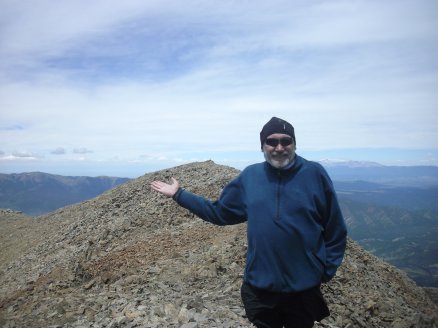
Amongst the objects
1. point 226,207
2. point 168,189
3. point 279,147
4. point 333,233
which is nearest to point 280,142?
point 279,147

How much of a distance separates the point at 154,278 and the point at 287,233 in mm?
9832

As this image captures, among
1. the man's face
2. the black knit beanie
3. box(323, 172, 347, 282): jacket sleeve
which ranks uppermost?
the black knit beanie

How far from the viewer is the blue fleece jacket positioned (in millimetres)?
5461

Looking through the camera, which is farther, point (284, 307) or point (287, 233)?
point (284, 307)

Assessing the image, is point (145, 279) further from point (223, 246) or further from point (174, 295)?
point (223, 246)

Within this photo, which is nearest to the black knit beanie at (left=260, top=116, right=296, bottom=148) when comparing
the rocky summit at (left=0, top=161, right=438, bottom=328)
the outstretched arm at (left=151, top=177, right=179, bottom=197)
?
the outstretched arm at (left=151, top=177, right=179, bottom=197)

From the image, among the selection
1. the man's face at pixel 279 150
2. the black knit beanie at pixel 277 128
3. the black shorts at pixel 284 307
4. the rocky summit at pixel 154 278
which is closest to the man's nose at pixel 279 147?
the man's face at pixel 279 150

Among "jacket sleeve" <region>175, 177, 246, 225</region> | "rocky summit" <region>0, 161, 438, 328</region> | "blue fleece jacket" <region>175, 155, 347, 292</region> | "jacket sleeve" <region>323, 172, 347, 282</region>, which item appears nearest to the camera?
"blue fleece jacket" <region>175, 155, 347, 292</region>

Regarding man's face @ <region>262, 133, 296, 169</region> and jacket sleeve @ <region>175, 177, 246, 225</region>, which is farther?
jacket sleeve @ <region>175, 177, 246, 225</region>

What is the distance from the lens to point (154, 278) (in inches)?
549

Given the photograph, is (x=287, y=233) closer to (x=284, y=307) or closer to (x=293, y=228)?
(x=293, y=228)

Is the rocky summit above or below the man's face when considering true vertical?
below

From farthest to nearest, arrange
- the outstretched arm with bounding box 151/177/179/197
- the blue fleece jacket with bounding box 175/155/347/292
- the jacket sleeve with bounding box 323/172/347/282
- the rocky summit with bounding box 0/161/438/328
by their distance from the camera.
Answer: the rocky summit with bounding box 0/161/438/328 < the outstretched arm with bounding box 151/177/179/197 < the jacket sleeve with bounding box 323/172/347/282 < the blue fleece jacket with bounding box 175/155/347/292

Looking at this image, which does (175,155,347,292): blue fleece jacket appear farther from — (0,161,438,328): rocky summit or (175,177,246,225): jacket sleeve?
(0,161,438,328): rocky summit
